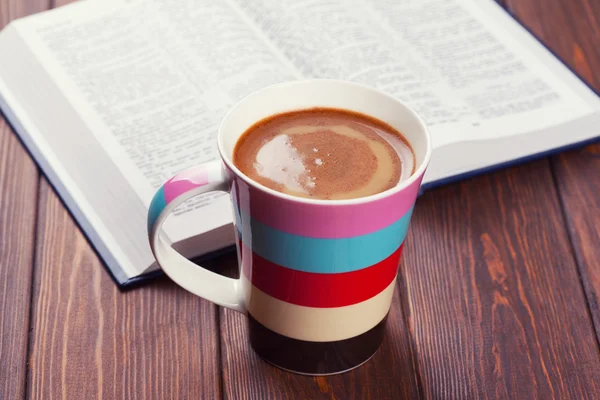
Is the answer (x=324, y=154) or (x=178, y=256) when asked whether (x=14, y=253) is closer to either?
(x=178, y=256)

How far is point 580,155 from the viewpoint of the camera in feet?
2.45

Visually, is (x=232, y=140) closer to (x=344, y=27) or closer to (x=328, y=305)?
(x=328, y=305)

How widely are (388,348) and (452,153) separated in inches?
8.5

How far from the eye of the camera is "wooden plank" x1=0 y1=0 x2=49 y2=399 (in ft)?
1.85

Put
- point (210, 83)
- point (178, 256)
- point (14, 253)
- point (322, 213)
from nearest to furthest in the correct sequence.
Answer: point (322, 213)
point (178, 256)
point (14, 253)
point (210, 83)

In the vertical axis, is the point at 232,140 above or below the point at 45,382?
above

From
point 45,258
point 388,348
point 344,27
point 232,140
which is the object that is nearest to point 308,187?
point 232,140

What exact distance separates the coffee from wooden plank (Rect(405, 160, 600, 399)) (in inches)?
6.4

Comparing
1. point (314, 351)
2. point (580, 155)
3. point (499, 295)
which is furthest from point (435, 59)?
point (314, 351)

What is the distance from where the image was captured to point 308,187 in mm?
483

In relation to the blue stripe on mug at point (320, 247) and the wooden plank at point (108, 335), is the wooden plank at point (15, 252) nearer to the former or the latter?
the wooden plank at point (108, 335)

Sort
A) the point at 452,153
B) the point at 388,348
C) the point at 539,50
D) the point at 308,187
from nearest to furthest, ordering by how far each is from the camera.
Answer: the point at 308,187
the point at 388,348
the point at 452,153
the point at 539,50

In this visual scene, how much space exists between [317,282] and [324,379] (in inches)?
4.4

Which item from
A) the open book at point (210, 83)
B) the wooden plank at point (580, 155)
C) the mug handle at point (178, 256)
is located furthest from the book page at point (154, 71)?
the wooden plank at point (580, 155)
